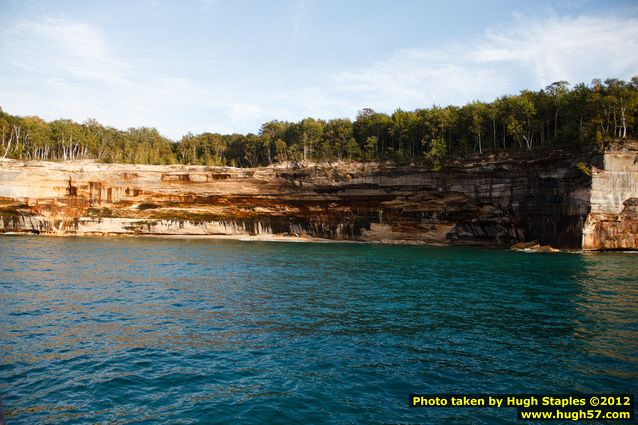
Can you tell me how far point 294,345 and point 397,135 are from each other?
60.0m

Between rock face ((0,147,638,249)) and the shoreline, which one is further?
the shoreline

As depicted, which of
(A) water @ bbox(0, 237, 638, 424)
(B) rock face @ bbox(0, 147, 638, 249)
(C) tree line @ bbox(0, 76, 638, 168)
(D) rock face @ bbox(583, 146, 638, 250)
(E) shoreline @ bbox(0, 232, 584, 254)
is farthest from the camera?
(E) shoreline @ bbox(0, 232, 584, 254)

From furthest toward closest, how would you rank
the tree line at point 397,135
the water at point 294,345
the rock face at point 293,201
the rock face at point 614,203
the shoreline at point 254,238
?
the shoreline at point 254,238, the rock face at point 293,201, the tree line at point 397,135, the rock face at point 614,203, the water at point 294,345

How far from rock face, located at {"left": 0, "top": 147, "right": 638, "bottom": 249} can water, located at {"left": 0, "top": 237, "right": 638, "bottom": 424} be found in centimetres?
3129

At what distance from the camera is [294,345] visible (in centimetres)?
1333

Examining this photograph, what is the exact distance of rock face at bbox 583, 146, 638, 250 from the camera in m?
47.0

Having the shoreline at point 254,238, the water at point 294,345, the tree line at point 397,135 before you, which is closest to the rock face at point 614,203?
the tree line at point 397,135

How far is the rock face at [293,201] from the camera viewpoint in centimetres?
5638

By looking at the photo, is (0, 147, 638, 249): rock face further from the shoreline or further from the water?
the water

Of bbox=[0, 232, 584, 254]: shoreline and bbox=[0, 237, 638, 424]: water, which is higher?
bbox=[0, 232, 584, 254]: shoreline

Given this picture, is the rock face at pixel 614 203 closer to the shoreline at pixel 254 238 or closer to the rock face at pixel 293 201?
the rock face at pixel 293 201

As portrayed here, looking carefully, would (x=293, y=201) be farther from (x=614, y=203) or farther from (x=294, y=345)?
(x=294, y=345)

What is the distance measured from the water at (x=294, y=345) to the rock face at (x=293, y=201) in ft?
103

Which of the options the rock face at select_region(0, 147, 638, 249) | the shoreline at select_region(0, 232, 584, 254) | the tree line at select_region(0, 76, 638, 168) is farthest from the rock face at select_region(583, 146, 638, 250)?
the shoreline at select_region(0, 232, 584, 254)
